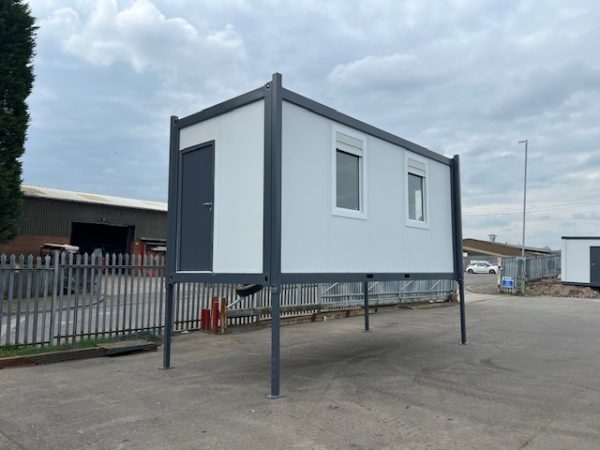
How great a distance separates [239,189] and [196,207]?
3.57 feet

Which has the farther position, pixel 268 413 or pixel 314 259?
pixel 314 259

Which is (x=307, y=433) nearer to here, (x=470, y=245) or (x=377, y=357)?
(x=377, y=357)

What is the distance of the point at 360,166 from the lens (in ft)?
25.2

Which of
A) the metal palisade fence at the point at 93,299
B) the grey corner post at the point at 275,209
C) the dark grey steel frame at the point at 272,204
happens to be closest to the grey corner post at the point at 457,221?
the dark grey steel frame at the point at 272,204

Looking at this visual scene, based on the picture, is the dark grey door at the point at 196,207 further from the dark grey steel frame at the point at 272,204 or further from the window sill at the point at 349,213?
the window sill at the point at 349,213

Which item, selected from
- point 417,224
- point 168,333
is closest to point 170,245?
Result: point 168,333

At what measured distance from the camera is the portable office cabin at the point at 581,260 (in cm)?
2809

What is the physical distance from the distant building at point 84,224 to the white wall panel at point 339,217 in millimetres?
25803

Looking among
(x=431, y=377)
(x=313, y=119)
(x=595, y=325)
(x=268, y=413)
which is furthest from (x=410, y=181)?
(x=595, y=325)

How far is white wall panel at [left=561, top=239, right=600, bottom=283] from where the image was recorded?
28.3 metres

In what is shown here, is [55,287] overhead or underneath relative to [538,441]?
overhead

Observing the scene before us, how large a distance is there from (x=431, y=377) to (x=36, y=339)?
21.6 feet

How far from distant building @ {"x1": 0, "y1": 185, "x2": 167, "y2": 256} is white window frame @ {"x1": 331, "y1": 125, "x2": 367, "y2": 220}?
1039 inches

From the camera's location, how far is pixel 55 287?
841 centimetres
